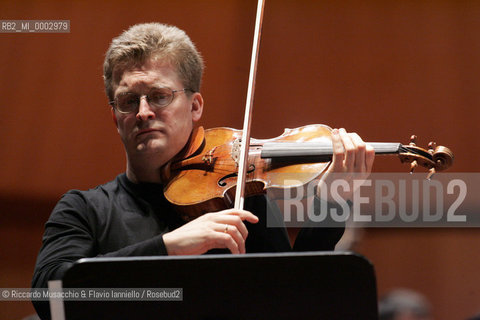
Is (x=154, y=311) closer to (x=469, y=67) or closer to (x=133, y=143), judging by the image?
(x=133, y=143)

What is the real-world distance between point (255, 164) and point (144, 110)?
0.26 metres

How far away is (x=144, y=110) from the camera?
46.6 inches

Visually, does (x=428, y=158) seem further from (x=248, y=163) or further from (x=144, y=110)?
(x=144, y=110)

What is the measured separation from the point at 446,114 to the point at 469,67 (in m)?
0.20

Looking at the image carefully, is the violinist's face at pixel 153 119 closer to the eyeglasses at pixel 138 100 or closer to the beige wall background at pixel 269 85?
the eyeglasses at pixel 138 100

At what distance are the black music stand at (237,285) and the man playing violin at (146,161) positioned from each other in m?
0.35

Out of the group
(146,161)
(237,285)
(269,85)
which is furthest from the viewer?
(269,85)

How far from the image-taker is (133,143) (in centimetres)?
120

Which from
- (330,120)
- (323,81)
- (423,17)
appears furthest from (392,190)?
(423,17)

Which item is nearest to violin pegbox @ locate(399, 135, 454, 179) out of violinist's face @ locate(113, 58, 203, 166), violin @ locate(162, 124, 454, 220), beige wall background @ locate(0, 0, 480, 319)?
violin @ locate(162, 124, 454, 220)

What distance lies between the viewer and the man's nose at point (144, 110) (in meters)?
1.18

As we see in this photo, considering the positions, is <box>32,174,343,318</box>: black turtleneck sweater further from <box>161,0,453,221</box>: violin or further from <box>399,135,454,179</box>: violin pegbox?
<box>399,135,454,179</box>: violin pegbox

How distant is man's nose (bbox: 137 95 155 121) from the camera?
1181 millimetres

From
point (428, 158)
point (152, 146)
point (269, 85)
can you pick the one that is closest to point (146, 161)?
point (152, 146)
